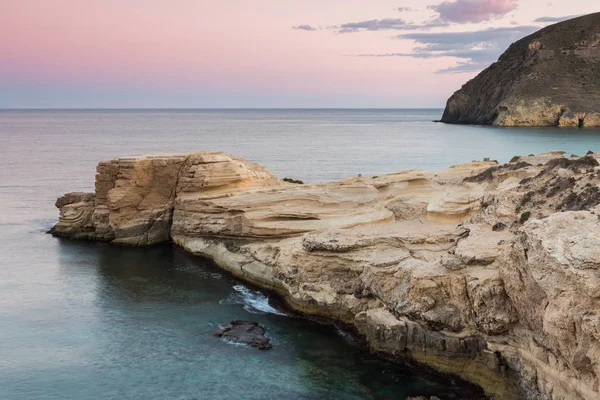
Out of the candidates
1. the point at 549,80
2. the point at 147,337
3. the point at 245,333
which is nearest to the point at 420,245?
the point at 245,333

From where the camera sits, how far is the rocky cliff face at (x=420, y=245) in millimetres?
17672

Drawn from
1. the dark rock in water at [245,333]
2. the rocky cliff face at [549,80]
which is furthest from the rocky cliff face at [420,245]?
the rocky cliff face at [549,80]

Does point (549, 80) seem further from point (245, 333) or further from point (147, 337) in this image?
point (147, 337)

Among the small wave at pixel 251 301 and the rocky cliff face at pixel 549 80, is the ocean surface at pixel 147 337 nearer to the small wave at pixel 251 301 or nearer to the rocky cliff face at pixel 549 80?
the small wave at pixel 251 301

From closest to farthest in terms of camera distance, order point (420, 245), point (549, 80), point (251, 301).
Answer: point (420, 245) → point (251, 301) → point (549, 80)

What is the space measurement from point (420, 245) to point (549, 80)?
456 ft

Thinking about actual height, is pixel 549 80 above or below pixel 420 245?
above

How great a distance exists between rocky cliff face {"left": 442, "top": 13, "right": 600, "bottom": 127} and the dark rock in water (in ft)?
443

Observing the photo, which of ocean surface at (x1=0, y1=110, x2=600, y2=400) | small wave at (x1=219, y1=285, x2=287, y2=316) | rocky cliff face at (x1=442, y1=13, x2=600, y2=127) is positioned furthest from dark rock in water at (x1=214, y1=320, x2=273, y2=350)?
rocky cliff face at (x1=442, y1=13, x2=600, y2=127)

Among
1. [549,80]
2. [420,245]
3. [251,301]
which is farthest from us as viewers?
[549,80]

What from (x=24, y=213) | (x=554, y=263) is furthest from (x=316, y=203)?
(x=24, y=213)

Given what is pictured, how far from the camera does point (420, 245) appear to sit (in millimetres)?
26922

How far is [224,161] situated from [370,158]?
57.0 metres

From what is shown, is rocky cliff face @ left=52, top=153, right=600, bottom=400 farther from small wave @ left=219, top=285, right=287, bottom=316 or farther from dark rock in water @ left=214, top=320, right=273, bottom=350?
dark rock in water @ left=214, top=320, right=273, bottom=350
